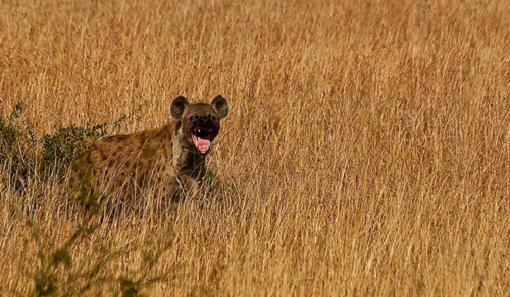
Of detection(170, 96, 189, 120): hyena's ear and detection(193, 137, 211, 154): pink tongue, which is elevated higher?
detection(170, 96, 189, 120): hyena's ear

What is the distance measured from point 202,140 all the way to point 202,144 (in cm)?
5

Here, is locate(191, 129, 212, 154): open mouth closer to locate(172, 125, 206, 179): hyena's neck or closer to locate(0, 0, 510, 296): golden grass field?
locate(172, 125, 206, 179): hyena's neck

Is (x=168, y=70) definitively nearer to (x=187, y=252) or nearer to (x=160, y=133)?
(x=160, y=133)

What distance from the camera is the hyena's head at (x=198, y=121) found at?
6.28 metres

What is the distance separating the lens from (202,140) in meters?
6.31

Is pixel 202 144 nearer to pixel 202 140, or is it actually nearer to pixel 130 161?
pixel 202 140

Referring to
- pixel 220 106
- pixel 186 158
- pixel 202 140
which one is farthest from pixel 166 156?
pixel 220 106

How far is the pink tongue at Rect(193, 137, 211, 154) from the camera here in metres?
6.21

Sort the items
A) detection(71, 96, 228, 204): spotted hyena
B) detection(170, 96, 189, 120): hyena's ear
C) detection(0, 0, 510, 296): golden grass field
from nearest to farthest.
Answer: detection(0, 0, 510, 296): golden grass field
detection(71, 96, 228, 204): spotted hyena
detection(170, 96, 189, 120): hyena's ear

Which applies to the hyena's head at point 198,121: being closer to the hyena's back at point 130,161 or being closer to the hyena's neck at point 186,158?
the hyena's neck at point 186,158

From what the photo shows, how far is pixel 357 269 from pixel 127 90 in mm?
4345

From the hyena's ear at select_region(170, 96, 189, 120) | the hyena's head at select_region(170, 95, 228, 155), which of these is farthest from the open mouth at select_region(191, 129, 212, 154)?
the hyena's ear at select_region(170, 96, 189, 120)

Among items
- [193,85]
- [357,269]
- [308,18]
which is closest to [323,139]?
[193,85]

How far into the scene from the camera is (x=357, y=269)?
4.91 metres
